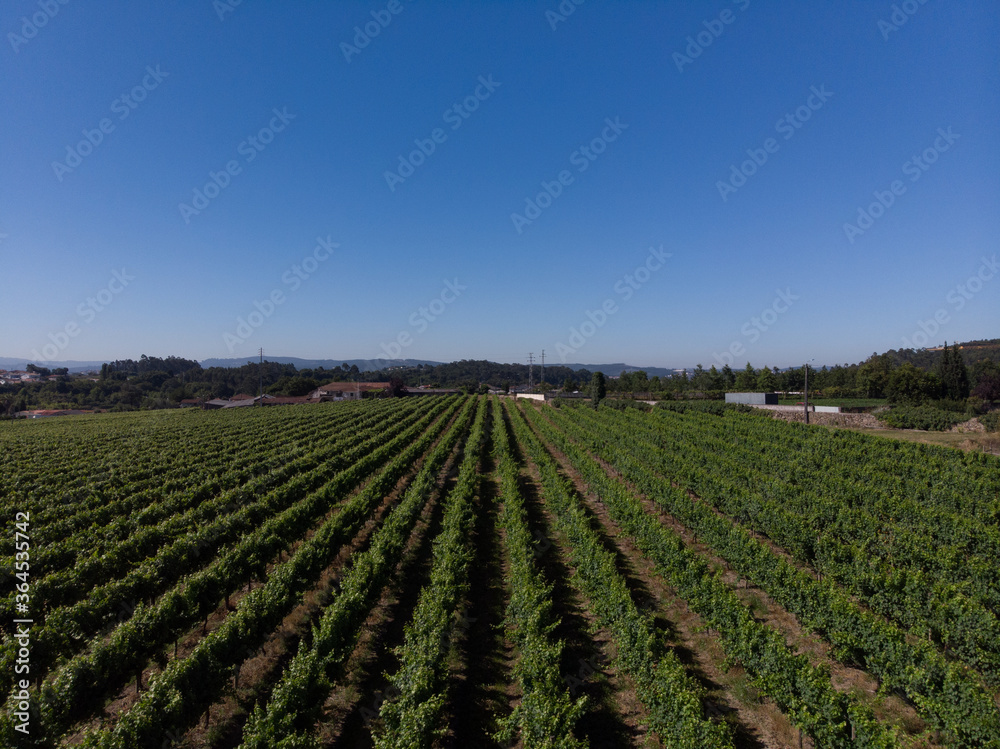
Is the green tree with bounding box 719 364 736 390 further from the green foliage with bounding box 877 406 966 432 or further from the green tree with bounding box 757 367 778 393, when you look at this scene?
the green foliage with bounding box 877 406 966 432

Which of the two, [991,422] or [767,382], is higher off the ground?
[767,382]

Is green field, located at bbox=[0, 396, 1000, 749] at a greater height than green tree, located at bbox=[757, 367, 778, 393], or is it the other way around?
green tree, located at bbox=[757, 367, 778, 393]

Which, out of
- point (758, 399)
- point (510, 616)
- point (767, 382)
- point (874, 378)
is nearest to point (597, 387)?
point (758, 399)

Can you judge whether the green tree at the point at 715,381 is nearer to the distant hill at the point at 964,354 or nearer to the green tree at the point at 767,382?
the green tree at the point at 767,382

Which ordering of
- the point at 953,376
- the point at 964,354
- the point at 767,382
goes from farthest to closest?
the point at 964,354, the point at 767,382, the point at 953,376

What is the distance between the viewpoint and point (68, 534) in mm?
14750

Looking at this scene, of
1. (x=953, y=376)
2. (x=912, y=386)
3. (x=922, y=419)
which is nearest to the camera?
(x=922, y=419)

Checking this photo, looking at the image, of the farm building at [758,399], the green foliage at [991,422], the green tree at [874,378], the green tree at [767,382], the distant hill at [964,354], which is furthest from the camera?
the distant hill at [964,354]

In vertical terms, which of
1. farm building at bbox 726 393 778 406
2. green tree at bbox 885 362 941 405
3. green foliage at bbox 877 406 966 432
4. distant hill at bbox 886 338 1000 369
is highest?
distant hill at bbox 886 338 1000 369

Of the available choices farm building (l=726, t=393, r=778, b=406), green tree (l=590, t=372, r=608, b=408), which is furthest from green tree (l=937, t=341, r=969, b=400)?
green tree (l=590, t=372, r=608, b=408)

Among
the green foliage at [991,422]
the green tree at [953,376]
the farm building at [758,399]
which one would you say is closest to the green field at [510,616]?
the green foliage at [991,422]

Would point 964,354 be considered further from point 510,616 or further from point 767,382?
point 510,616

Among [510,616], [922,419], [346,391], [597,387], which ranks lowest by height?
[510,616]

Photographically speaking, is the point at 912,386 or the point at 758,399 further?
the point at 758,399
